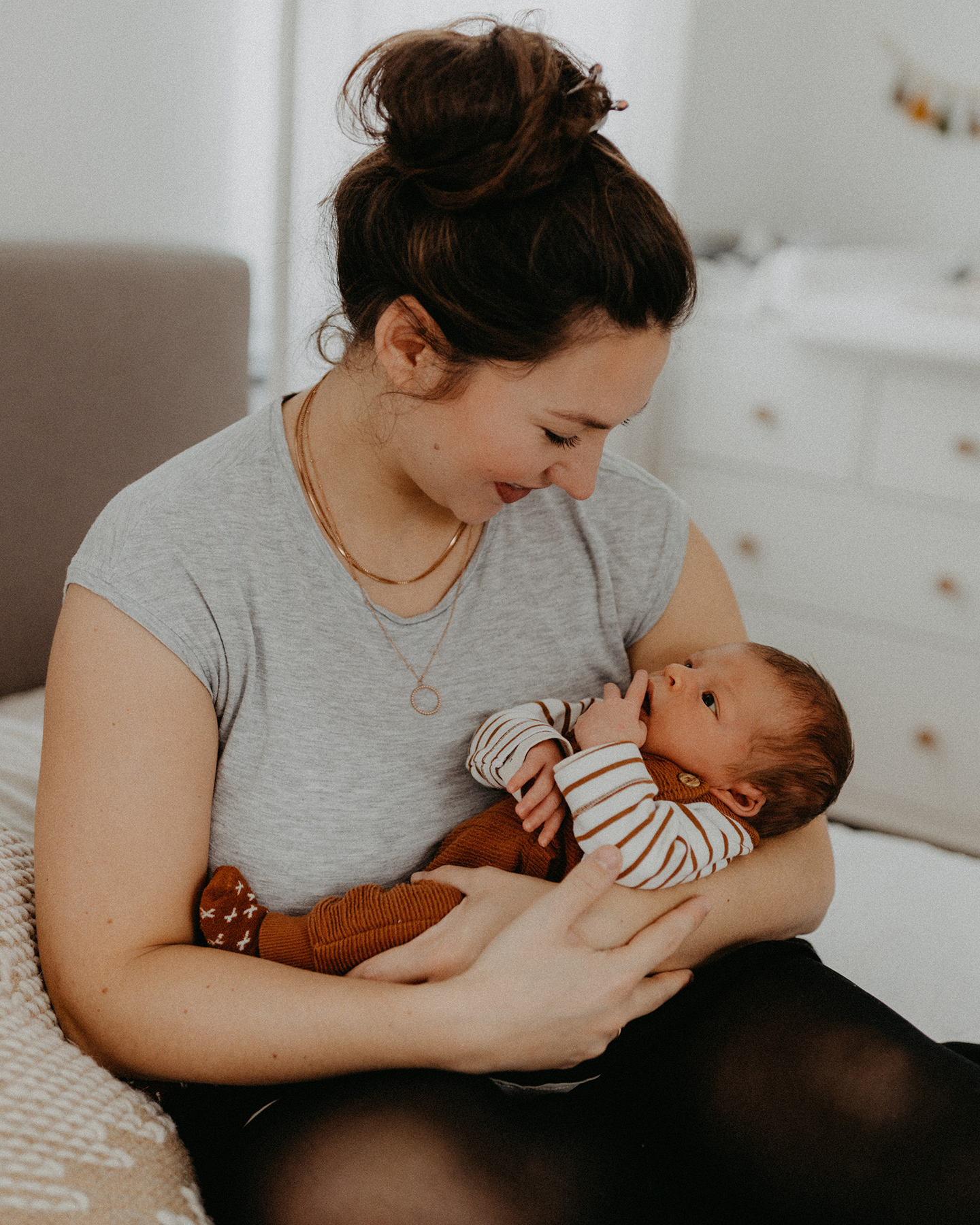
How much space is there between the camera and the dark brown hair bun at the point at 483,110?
87 centimetres

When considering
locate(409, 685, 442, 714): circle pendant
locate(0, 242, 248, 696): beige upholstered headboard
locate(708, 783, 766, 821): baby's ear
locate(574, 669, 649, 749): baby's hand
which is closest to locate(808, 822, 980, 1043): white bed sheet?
locate(708, 783, 766, 821): baby's ear

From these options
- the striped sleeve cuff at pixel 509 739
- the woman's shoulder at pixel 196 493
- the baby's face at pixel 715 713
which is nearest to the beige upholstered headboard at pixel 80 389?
the woman's shoulder at pixel 196 493

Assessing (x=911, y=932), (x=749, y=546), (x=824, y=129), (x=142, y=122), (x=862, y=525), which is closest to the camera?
(x=911, y=932)

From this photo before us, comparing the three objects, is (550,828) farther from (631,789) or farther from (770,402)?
(770,402)

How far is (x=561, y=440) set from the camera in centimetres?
96

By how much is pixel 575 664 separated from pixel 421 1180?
1.66ft

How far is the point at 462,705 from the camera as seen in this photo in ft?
3.58

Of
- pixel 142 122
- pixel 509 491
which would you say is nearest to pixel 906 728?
pixel 509 491

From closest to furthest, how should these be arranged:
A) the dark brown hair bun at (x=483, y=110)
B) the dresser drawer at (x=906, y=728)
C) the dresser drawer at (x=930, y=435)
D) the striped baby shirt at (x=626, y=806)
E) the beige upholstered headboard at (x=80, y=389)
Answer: the dark brown hair bun at (x=483, y=110)
the striped baby shirt at (x=626, y=806)
the beige upholstered headboard at (x=80, y=389)
the dresser drawer at (x=930, y=435)
the dresser drawer at (x=906, y=728)

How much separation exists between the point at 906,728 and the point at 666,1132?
1.67m

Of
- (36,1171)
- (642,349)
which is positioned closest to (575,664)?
(642,349)

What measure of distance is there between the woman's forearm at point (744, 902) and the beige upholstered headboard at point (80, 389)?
2.76 feet

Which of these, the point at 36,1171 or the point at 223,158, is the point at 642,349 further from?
the point at 223,158

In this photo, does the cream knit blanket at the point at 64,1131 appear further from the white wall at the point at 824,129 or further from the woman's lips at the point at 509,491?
the white wall at the point at 824,129
